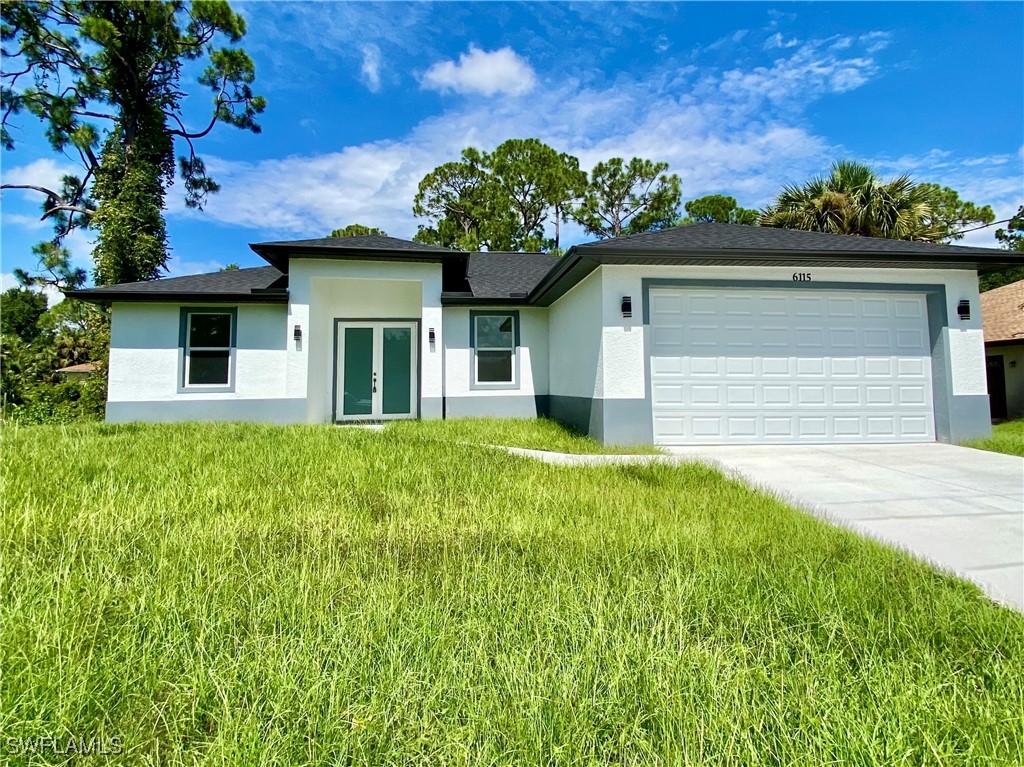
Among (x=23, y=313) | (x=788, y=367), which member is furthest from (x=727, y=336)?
(x=23, y=313)

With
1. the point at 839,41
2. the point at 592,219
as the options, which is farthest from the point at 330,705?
the point at 592,219

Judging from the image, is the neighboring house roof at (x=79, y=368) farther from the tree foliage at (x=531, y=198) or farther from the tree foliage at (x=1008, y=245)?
the tree foliage at (x=1008, y=245)

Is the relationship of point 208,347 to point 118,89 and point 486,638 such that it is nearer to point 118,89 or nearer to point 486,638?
point 486,638

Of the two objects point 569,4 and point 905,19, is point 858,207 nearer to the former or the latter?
point 905,19

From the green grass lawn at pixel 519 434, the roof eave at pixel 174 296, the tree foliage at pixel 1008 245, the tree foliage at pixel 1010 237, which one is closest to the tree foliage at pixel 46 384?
the roof eave at pixel 174 296

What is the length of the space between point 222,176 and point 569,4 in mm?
18531

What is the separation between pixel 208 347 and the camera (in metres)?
10.2

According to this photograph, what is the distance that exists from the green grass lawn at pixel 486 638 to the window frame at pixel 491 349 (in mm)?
7218

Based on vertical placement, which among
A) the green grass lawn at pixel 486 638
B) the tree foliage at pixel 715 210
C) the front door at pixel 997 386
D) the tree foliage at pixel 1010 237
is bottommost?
the green grass lawn at pixel 486 638

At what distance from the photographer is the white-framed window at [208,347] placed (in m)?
10.1

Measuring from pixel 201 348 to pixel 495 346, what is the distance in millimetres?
6927

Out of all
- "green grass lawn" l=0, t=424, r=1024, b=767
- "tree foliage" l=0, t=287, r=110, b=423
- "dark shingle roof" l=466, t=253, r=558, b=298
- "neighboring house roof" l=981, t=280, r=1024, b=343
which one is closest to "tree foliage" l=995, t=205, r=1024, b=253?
"neighboring house roof" l=981, t=280, r=1024, b=343

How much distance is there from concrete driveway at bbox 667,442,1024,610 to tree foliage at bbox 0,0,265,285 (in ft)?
64.1

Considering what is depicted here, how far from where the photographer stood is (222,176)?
20.1 meters
